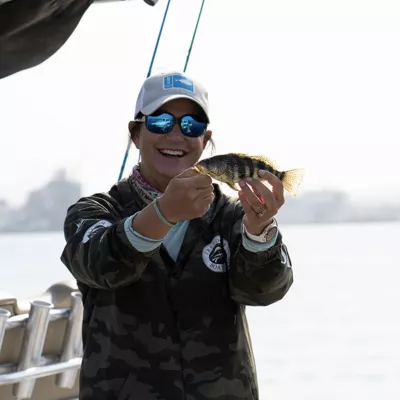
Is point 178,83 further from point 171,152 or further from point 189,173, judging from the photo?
point 189,173

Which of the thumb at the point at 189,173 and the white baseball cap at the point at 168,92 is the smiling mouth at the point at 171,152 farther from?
the thumb at the point at 189,173

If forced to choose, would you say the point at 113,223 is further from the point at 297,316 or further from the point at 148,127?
the point at 297,316

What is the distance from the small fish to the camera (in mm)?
2166

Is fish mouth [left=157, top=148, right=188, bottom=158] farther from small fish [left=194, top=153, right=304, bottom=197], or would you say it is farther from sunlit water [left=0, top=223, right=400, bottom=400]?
sunlit water [left=0, top=223, right=400, bottom=400]

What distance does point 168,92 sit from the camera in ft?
8.09

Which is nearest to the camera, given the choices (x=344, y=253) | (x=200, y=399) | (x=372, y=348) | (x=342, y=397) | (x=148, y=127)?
(x=200, y=399)

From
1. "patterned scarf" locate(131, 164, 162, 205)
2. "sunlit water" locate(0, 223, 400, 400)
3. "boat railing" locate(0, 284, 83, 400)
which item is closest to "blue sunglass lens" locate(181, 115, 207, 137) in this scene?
"patterned scarf" locate(131, 164, 162, 205)

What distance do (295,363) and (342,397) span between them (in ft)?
5.00

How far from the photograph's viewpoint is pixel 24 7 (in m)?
3.37

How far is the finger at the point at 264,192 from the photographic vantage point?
7.09 ft

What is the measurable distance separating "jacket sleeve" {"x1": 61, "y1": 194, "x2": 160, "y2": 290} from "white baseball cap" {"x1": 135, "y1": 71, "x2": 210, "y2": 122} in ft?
1.05

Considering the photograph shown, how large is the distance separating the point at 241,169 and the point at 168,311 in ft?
1.42

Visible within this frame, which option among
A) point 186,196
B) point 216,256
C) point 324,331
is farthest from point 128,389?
point 324,331

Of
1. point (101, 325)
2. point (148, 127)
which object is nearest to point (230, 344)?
point (101, 325)
